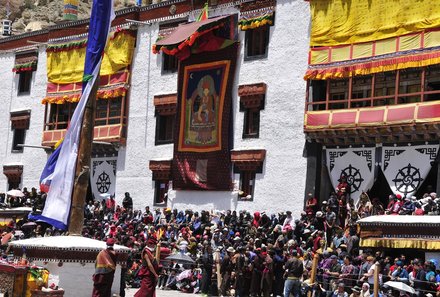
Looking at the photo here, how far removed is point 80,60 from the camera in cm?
4259

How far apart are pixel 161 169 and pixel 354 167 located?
10.0 metres

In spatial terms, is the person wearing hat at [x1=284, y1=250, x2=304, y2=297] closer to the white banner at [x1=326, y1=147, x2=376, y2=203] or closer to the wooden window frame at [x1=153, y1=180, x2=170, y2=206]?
the white banner at [x1=326, y1=147, x2=376, y2=203]

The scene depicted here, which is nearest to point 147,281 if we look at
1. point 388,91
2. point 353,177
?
point 353,177

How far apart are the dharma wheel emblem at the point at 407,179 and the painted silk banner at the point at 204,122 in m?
7.79

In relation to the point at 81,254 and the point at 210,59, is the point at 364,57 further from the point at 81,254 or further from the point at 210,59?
the point at 81,254

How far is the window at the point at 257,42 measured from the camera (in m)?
34.6

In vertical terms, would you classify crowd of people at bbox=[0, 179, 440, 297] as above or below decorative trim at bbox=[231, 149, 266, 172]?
below

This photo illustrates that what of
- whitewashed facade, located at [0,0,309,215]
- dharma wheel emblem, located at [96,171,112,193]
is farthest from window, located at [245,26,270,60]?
dharma wheel emblem, located at [96,171,112,193]

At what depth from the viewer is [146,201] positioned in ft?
126

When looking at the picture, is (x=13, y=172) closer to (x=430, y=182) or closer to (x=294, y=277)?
(x=430, y=182)

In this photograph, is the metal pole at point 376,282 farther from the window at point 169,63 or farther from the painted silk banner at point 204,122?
the window at point 169,63

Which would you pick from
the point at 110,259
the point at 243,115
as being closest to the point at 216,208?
the point at 243,115

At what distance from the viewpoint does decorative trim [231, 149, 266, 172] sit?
33.7 meters

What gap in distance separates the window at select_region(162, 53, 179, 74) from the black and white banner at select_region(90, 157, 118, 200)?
477cm
